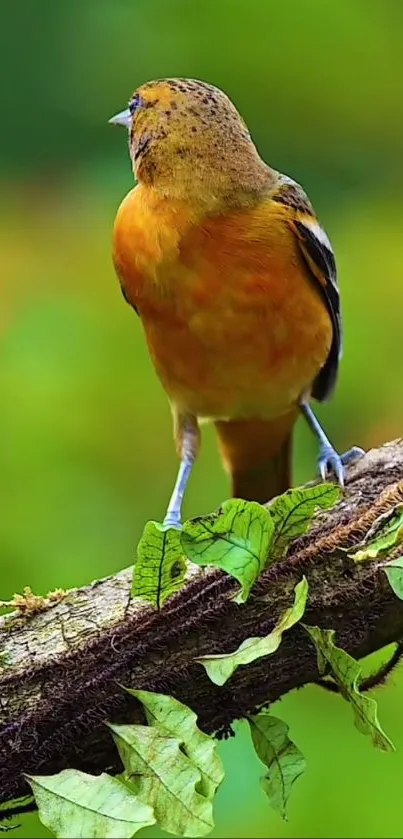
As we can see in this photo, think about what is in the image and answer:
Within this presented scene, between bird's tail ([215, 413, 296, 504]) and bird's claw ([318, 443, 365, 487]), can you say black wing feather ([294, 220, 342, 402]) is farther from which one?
bird's claw ([318, 443, 365, 487])

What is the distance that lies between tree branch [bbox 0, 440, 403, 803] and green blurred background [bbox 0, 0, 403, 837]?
1.94ft

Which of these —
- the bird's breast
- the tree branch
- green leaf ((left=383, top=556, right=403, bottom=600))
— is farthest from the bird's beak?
green leaf ((left=383, top=556, right=403, bottom=600))

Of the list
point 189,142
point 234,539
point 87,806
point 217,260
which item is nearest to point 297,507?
point 234,539

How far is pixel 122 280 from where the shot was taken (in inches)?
58.4

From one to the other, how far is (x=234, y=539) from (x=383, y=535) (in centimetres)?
13

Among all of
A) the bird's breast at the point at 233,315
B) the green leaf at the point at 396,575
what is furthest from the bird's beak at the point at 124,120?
the green leaf at the point at 396,575

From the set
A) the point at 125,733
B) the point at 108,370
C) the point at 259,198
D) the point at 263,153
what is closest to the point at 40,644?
the point at 125,733

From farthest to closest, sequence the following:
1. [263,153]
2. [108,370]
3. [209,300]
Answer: [263,153] → [108,370] → [209,300]

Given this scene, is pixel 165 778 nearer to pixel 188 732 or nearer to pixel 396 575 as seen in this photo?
pixel 188 732

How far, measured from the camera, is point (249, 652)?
89 centimetres

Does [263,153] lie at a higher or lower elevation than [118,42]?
lower

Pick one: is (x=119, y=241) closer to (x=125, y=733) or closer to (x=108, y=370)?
(x=108, y=370)

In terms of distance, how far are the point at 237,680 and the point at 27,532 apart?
77cm

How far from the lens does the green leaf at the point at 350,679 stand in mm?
906
